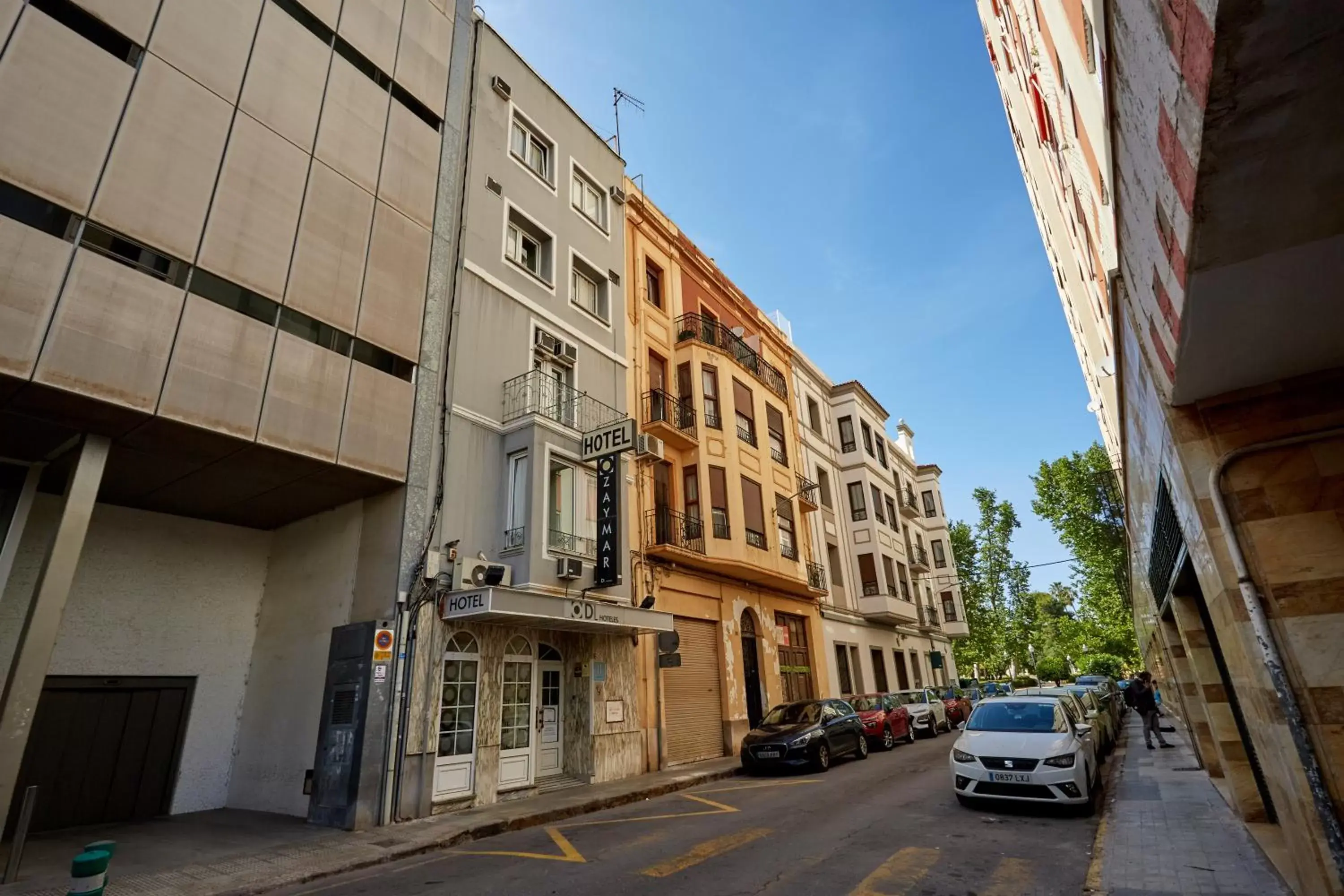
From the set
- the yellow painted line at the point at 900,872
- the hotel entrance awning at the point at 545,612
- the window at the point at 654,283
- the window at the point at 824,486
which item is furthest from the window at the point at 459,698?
the window at the point at 824,486

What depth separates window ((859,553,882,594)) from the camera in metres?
28.4

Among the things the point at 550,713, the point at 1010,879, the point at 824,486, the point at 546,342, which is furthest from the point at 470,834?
the point at 824,486

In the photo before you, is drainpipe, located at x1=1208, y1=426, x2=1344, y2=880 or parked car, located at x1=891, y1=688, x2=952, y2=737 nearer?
drainpipe, located at x1=1208, y1=426, x2=1344, y2=880

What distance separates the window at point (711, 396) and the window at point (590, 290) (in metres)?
3.85

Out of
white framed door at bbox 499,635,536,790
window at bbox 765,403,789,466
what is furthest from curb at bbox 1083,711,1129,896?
window at bbox 765,403,789,466

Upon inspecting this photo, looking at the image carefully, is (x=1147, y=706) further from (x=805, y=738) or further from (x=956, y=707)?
(x=956, y=707)

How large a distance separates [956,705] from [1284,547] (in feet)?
79.2

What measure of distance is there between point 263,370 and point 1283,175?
11405mm

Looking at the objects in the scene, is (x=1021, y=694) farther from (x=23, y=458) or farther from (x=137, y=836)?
(x=23, y=458)

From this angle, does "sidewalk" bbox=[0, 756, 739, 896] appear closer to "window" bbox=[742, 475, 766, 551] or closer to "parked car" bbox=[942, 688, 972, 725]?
"window" bbox=[742, 475, 766, 551]

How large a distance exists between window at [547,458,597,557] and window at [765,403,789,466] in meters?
10.7

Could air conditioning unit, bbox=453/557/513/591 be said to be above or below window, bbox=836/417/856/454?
below

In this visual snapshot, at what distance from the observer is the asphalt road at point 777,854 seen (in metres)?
6.29

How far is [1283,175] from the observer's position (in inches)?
93.3
